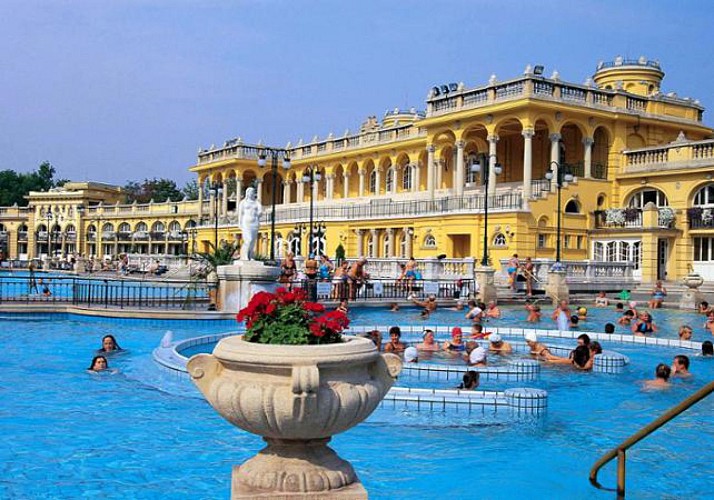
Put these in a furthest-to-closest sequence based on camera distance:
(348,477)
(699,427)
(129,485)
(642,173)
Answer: (642,173) → (699,427) → (129,485) → (348,477)

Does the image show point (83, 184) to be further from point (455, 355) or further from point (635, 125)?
point (455, 355)

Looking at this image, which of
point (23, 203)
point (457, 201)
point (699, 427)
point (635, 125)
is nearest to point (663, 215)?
point (635, 125)

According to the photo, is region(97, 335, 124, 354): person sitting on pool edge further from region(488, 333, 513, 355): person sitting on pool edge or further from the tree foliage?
the tree foliage

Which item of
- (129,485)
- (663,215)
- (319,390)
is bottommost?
(129,485)

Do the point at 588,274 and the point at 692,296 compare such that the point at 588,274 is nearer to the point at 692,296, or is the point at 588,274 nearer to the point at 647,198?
the point at 692,296

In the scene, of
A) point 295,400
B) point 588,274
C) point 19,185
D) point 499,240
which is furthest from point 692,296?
point 19,185

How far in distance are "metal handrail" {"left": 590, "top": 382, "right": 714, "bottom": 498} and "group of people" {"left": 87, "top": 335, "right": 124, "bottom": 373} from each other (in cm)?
829

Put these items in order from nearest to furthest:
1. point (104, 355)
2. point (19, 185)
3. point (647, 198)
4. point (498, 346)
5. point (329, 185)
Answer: point (104, 355)
point (498, 346)
point (647, 198)
point (329, 185)
point (19, 185)

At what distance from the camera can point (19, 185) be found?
373 ft

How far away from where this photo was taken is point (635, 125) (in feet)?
130

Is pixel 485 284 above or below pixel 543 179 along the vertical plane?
below

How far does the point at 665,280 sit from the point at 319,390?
32.8 meters

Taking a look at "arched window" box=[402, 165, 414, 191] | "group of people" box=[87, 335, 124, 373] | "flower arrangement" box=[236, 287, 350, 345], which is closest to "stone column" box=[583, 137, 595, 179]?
"arched window" box=[402, 165, 414, 191]

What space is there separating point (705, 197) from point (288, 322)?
111 feet
